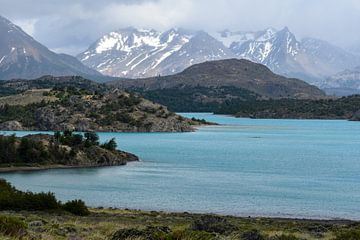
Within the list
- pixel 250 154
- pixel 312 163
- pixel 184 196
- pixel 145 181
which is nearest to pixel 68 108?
pixel 250 154

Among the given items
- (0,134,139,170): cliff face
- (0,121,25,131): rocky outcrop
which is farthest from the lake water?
(0,121,25,131): rocky outcrop

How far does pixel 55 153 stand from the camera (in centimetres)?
9306

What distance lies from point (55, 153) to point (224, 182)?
107 feet

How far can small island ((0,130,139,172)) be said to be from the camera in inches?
3482

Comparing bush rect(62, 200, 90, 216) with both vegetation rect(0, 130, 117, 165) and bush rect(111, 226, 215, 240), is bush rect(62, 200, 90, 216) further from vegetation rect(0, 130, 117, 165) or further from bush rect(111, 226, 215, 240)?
vegetation rect(0, 130, 117, 165)

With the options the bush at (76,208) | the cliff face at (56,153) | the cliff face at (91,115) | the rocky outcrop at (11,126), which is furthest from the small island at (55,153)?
the cliff face at (91,115)

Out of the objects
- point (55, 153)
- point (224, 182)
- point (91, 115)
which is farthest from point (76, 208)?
point (91, 115)

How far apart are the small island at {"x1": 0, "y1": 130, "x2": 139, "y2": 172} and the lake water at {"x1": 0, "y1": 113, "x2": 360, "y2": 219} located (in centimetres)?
445

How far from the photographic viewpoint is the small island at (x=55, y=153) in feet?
290

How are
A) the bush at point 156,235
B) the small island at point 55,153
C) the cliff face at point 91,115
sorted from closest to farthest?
the bush at point 156,235 < the small island at point 55,153 < the cliff face at point 91,115

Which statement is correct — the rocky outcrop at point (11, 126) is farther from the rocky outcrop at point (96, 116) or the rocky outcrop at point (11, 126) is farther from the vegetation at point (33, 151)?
the vegetation at point (33, 151)

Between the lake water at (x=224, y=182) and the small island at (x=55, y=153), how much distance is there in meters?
4.45

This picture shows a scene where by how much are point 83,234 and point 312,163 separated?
7794 cm

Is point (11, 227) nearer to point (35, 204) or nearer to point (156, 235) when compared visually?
point (156, 235)
